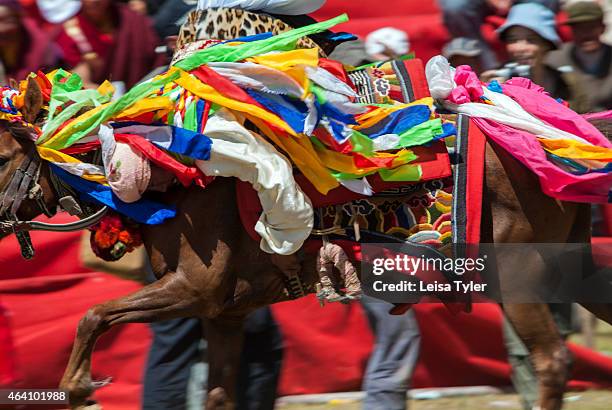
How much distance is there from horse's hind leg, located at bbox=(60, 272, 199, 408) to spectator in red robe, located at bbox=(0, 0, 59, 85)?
3119mm

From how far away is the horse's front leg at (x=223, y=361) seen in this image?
569cm

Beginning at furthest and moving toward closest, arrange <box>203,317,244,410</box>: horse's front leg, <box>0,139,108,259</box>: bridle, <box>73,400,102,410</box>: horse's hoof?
<box>203,317,244,410</box>: horse's front leg
<box>0,139,108,259</box>: bridle
<box>73,400,102,410</box>: horse's hoof

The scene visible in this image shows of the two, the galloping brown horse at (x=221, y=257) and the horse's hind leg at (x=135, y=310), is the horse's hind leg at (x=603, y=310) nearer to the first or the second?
the galloping brown horse at (x=221, y=257)

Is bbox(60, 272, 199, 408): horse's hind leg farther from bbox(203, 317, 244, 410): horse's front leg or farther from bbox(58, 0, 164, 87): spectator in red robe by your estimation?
bbox(58, 0, 164, 87): spectator in red robe

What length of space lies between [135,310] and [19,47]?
10.9 ft

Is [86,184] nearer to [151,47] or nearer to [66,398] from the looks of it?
[66,398]

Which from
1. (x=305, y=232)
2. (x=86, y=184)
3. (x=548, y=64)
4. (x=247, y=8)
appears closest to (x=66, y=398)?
(x=86, y=184)

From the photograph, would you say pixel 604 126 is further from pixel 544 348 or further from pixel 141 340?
pixel 141 340

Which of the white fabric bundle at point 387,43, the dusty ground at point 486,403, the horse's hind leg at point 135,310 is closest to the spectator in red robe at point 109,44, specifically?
the white fabric bundle at point 387,43

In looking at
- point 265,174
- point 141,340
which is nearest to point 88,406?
point 265,174

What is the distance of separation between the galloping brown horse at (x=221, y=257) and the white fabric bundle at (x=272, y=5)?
0.78m

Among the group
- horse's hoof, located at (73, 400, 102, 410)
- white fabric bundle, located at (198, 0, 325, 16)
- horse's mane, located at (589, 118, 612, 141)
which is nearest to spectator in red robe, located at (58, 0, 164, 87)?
white fabric bundle, located at (198, 0, 325, 16)

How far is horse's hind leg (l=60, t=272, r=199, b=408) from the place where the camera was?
5156 millimetres

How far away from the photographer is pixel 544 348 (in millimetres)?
5387
